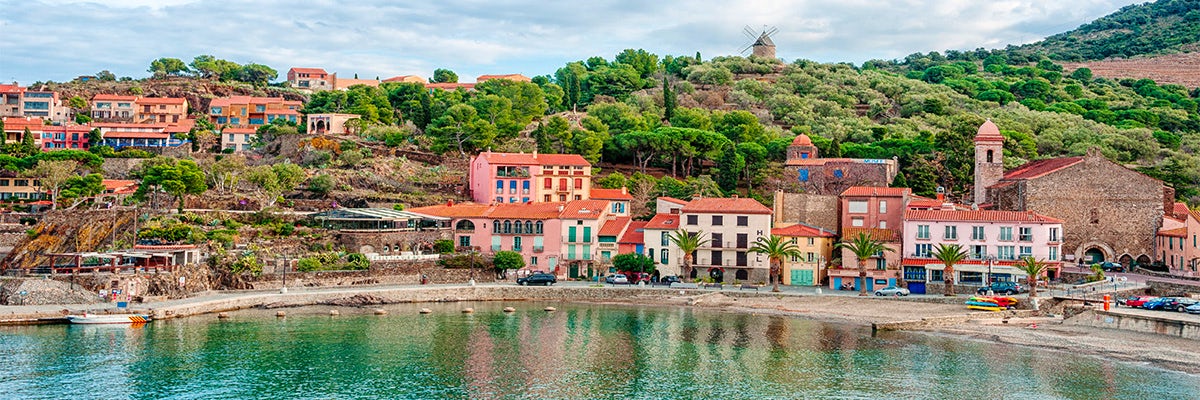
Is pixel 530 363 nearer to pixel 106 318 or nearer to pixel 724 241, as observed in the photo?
pixel 106 318

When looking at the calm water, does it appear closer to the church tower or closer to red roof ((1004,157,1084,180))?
red roof ((1004,157,1084,180))

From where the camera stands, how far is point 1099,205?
203ft

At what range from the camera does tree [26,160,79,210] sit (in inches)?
2808

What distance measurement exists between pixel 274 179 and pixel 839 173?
131 feet

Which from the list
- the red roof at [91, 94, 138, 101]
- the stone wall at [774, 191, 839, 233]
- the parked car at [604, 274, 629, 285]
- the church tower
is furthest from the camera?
the red roof at [91, 94, 138, 101]

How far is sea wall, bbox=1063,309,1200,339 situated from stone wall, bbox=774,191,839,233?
18803 mm

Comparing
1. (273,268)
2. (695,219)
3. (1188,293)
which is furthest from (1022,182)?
(273,268)

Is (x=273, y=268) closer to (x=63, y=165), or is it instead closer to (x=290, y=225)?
(x=290, y=225)

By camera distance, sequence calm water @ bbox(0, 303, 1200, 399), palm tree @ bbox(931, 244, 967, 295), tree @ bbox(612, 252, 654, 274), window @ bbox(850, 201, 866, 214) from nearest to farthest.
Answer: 1. calm water @ bbox(0, 303, 1200, 399)
2. palm tree @ bbox(931, 244, 967, 295)
3. tree @ bbox(612, 252, 654, 274)
4. window @ bbox(850, 201, 866, 214)

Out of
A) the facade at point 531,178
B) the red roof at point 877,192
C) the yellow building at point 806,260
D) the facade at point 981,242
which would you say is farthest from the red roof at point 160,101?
the facade at point 981,242

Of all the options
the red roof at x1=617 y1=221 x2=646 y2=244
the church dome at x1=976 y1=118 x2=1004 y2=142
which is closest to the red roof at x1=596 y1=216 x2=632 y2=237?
the red roof at x1=617 y1=221 x2=646 y2=244

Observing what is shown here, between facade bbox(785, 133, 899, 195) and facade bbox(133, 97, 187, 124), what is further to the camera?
facade bbox(133, 97, 187, 124)

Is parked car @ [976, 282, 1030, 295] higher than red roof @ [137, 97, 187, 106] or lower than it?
lower

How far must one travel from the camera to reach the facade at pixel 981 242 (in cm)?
5688
